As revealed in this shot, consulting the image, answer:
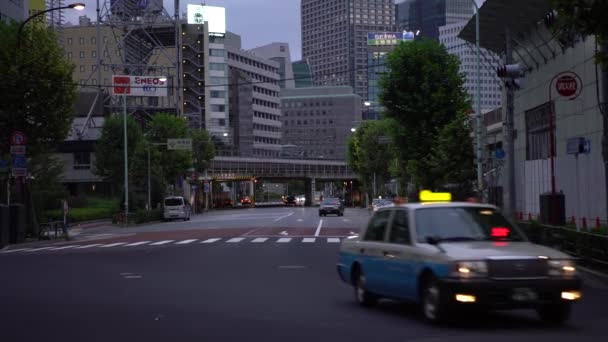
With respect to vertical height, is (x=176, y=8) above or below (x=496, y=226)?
above

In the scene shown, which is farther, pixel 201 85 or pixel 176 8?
pixel 201 85

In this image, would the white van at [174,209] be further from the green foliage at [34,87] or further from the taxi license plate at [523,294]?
the taxi license plate at [523,294]

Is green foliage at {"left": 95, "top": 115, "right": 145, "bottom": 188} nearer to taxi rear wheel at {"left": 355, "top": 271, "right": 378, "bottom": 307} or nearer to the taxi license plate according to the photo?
taxi rear wheel at {"left": 355, "top": 271, "right": 378, "bottom": 307}

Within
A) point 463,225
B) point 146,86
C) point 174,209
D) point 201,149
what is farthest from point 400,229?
point 201,149

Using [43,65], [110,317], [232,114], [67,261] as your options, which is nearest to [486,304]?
[110,317]

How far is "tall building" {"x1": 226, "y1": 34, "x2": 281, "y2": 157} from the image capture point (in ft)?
550

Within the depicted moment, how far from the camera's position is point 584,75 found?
3534 centimetres

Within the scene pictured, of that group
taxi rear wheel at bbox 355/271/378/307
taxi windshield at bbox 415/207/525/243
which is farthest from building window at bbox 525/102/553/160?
taxi windshield at bbox 415/207/525/243

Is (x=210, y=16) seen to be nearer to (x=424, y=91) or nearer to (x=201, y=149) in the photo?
(x=201, y=149)

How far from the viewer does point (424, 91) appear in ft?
178

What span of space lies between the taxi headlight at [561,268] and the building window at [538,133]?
31.6 meters

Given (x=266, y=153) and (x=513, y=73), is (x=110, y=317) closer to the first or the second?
(x=513, y=73)

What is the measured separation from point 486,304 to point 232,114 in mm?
158796

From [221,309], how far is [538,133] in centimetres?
3333
